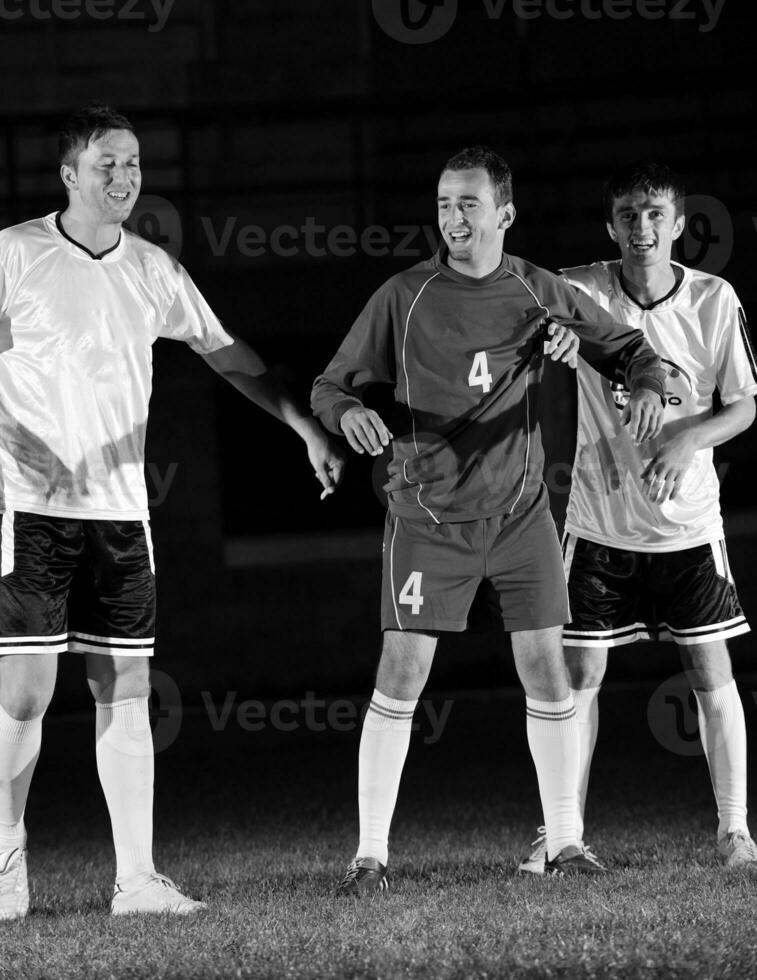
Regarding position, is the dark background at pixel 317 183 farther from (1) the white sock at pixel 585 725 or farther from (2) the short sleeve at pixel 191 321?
(2) the short sleeve at pixel 191 321

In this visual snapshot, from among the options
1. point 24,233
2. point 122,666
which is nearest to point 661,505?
point 122,666

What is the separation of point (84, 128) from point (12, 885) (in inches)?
84.1

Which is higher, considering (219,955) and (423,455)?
(423,455)

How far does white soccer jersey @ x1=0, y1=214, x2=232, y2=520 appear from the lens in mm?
3912

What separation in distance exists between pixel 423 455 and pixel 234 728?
17.6 ft

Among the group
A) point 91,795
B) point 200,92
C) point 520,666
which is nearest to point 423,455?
point 520,666

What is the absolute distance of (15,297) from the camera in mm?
3943

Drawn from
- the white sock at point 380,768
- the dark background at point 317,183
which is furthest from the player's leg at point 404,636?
the dark background at point 317,183

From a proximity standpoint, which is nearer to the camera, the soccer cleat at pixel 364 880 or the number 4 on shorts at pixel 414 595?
the soccer cleat at pixel 364 880

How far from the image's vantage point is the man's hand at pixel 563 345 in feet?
13.1

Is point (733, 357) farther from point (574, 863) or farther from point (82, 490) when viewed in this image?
point (82, 490)

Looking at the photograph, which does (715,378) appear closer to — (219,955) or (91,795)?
(219,955)

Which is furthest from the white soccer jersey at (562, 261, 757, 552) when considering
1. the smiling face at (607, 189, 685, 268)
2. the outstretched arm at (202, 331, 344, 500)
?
the outstretched arm at (202, 331, 344, 500)

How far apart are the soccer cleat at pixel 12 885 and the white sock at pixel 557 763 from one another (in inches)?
59.4
